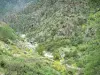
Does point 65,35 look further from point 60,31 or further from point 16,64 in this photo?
point 16,64

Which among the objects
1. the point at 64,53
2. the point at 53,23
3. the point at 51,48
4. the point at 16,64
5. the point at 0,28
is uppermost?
the point at 53,23

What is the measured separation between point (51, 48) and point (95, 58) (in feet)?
419

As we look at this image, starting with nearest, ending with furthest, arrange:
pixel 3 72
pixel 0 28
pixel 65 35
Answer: pixel 3 72 < pixel 0 28 < pixel 65 35

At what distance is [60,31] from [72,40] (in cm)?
1821

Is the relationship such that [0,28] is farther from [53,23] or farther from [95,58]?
[53,23]

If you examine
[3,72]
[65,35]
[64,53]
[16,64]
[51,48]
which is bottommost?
[3,72]

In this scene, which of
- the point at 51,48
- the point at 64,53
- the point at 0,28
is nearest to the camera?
the point at 0,28

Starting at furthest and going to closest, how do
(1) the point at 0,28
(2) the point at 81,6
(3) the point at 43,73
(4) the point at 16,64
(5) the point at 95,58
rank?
(2) the point at 81,6 → (1) the point at 0,28 → (3) the point at 43,73 → (4) the point at 16,64 → (5) the point at 95,58

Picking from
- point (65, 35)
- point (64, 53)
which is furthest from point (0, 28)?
point (65, 35)

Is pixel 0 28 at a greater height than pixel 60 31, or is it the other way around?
pixel 60 31

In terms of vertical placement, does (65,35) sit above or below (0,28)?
above

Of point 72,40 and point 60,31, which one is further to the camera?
point 60,31

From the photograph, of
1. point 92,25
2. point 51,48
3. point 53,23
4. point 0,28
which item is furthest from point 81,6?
point 92,25

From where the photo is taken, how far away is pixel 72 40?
15012 cm
